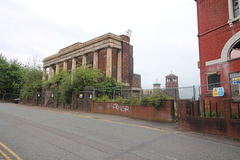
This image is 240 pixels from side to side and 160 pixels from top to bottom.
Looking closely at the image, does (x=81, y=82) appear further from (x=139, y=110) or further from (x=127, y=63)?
(x=139, y=110)

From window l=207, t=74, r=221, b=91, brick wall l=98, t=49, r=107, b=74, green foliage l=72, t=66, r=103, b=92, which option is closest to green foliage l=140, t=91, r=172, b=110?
window l=207, t=74, r=221, b=91

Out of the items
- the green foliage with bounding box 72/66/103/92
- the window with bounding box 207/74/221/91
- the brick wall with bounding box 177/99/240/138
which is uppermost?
the green foliage with bounding box 72/66/103/92

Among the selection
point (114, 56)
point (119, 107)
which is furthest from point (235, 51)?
point (114, 56)

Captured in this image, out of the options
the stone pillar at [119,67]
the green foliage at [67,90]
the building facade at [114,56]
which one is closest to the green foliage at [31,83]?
the building facade at [114,56]

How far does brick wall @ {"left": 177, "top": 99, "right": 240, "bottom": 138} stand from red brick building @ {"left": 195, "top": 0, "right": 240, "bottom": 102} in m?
2.67

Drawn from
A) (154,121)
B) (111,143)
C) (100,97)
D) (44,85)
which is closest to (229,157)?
(111,143)

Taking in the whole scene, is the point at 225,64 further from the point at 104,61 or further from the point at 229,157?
the point at 104,61

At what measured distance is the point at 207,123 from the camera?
23.6ft

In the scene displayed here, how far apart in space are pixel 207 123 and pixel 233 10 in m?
8.16

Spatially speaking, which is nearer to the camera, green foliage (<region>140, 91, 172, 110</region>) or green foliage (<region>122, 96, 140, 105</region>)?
green foliage (<region>140, 91, 172, 110</region>)

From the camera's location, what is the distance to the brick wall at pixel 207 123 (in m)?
6.41

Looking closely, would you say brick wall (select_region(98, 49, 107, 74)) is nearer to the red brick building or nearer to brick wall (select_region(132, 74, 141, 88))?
brick wall (select_region(132, 74, 141, 88))

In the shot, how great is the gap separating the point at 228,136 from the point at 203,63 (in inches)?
263

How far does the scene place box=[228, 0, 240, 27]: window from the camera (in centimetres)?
1039
